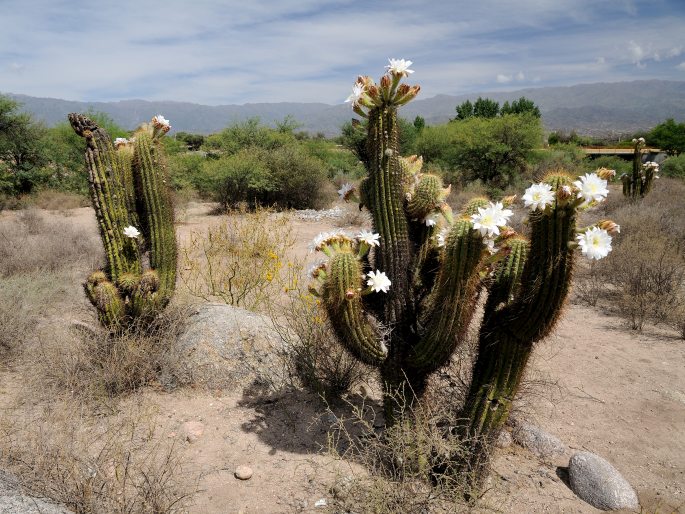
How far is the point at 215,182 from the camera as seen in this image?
17812mm

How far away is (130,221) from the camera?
4660 mm

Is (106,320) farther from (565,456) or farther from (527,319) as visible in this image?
(565,456)

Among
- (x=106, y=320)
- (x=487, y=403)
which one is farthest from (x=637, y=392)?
(x=106, y=320)

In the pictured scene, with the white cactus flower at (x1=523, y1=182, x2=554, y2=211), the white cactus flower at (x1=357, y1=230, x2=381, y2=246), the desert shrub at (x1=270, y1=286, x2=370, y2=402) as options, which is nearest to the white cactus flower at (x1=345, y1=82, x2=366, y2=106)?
the white cactus flower at (x1=357, y1=230, x2=381, y2=246)

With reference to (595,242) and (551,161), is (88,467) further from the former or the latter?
(551,161)

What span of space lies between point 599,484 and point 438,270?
77.0 inches

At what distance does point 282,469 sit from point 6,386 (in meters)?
2.93

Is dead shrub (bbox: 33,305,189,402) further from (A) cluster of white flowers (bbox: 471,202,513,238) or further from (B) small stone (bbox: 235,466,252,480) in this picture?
(A) cluster of white flowers (bbox: 471,202,513,238)

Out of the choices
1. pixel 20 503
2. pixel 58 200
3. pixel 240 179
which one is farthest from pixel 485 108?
pixel 20 503

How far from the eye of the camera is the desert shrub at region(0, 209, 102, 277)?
784 cm

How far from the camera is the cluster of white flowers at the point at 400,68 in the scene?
2.94 meters

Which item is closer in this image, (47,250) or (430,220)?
(430,220)

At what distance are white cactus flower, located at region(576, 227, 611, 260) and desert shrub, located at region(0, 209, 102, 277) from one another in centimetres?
789

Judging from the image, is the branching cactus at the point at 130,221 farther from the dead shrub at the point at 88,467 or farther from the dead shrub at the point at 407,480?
the dead shrub at the point at 407,480
